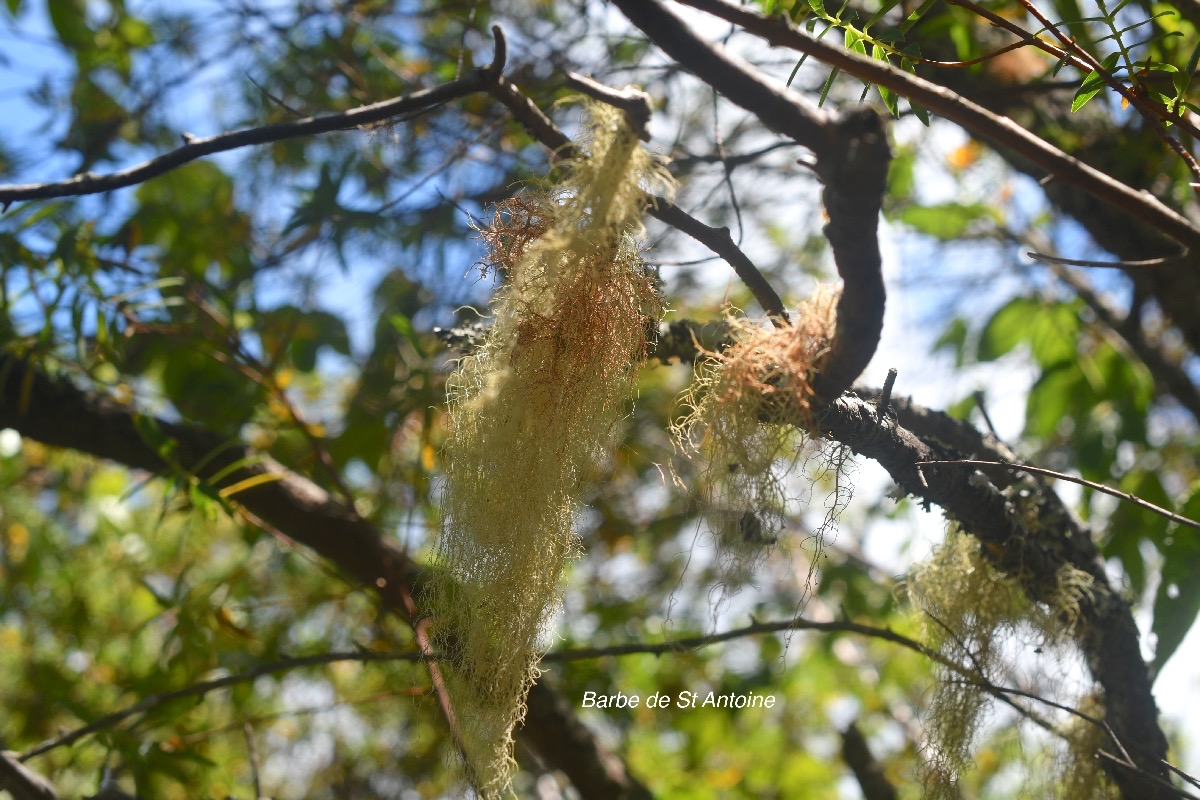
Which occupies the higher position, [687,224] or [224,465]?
[224,465]

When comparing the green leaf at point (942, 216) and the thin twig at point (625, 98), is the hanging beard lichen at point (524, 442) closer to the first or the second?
the thin twig at point (625, 98)

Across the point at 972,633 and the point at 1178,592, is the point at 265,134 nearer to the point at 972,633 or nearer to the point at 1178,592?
the point at 972,633

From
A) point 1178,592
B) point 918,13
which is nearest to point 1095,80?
point 918,13

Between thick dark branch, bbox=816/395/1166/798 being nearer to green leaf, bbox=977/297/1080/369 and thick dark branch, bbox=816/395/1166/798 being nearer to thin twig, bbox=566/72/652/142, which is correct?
thin twig, bbox=566/72/652/142

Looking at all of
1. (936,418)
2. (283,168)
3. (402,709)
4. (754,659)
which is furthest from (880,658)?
(283,168)

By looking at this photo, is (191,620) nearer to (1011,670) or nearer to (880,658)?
(1011,670)

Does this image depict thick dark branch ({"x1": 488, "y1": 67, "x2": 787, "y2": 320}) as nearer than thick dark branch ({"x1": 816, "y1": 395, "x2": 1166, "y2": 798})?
Yes

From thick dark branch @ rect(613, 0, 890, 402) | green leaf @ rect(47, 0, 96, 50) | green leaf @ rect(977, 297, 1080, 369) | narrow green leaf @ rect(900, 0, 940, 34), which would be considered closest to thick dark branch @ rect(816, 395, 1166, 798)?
thick dark branch @ rect(613, 0, 890, 402)
